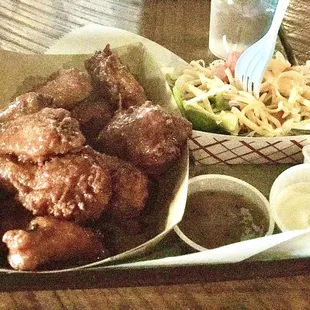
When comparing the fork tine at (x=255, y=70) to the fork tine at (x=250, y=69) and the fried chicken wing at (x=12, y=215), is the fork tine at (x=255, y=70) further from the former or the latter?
the fried chicken wing at (x=12, y=215)

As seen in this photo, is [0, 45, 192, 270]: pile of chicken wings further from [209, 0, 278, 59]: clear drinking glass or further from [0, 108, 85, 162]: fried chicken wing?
[209, 0, 278, 59]: clear drinking glass

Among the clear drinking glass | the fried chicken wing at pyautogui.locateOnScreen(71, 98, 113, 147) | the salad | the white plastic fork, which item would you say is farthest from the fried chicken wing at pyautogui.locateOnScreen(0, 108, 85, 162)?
the clear drinking glass

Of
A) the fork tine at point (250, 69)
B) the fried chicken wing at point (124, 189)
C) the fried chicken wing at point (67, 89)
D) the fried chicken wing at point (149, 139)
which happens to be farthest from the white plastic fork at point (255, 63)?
the fried chicken wing at point (124, 189)

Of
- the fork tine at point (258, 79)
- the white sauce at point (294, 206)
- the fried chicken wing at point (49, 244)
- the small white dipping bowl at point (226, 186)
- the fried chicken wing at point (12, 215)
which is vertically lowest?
the white sauce at point (294, 206)

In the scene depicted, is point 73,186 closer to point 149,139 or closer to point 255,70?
point 149,139

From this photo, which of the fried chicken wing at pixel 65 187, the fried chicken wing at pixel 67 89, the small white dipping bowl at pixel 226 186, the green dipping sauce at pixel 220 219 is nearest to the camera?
the fried chicken wing at pixel 65 187

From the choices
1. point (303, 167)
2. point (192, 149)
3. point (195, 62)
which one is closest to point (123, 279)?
point (192, 149)
